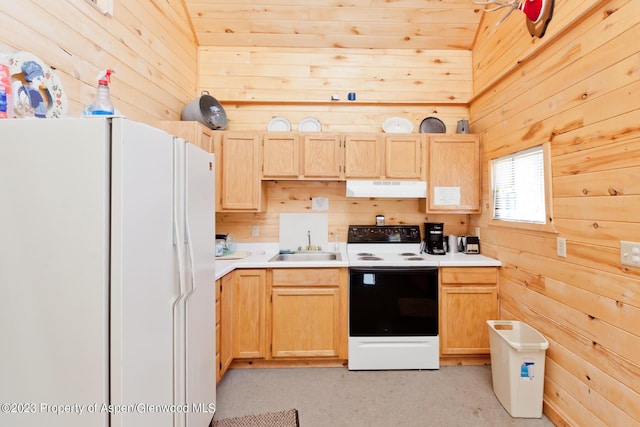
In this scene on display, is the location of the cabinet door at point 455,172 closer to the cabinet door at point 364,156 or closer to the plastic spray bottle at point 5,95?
the cabinet door at point 364,156

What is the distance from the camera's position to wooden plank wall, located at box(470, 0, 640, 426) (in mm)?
1354

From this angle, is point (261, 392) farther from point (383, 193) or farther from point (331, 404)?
point (383, 193)

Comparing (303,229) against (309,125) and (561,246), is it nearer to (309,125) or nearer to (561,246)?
(309,125)

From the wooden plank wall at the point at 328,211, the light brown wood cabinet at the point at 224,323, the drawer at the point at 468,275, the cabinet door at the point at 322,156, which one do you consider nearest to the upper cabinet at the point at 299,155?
the cabinet door at the point at 322,156

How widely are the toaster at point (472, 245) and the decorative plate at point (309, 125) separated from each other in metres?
1.89

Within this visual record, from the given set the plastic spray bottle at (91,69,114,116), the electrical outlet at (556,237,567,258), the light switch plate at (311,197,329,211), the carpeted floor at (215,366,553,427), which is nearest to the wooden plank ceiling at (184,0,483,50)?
the light switch plate at (311,197,329,211)

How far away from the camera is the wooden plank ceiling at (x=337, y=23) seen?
270cm

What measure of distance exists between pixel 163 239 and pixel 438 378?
2.30m

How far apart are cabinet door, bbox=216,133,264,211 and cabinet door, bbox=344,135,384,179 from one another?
88cm

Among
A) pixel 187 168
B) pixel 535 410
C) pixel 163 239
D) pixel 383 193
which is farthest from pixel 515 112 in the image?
pixel 163 239

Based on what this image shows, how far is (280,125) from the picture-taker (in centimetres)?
297

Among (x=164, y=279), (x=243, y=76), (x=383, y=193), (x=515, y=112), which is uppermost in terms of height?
(x=243, y=76)

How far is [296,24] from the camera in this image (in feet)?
9.25

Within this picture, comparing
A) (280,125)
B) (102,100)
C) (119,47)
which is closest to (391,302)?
(280,125)
